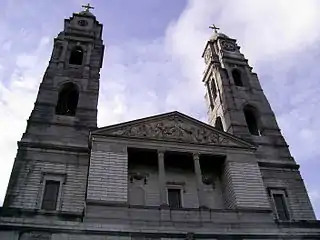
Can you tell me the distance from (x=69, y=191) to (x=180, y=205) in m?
6.00

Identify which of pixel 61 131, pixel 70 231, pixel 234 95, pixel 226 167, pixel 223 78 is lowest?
pixel 70 231

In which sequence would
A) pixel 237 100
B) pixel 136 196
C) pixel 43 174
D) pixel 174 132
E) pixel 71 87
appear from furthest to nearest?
pixel 237 100 < pixel 71 87 < pixel 174 132 < pixel 136 196 < pixel 43 174

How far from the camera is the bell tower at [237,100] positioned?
88.2ft

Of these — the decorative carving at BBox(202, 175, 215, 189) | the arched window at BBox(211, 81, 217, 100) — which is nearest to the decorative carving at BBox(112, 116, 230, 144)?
the decorative carving at BBox(202, 175, 215, 189)

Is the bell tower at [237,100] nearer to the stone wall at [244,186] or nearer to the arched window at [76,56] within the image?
the stone wall at [244,186]

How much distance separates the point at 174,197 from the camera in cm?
2225

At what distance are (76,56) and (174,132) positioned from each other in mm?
11875

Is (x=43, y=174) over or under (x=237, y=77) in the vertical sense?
under

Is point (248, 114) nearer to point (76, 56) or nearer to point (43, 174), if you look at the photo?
point (76, 56)

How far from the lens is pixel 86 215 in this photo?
61.3 ft

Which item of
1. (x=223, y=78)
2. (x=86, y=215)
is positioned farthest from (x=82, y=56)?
(x=86, y=215)

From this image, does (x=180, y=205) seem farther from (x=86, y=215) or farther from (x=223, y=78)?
(x=223, y=78)

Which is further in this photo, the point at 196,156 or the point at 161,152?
the point at 196,156

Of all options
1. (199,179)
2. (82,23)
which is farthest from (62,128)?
(82,23)
